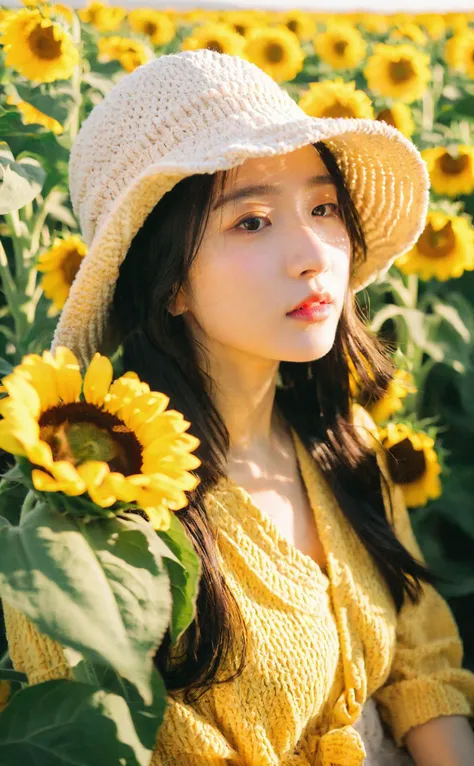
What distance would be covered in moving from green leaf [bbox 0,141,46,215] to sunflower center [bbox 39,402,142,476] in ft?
1.38

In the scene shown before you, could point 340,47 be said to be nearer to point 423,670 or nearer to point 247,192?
point 247,192

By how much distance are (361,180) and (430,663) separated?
2.00 feet

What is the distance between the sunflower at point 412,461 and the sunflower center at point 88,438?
0.67 meters

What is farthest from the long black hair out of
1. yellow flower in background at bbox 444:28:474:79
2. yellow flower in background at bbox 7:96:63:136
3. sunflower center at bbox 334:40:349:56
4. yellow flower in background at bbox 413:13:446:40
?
yellow flower in background at bbox 413:13:446:40

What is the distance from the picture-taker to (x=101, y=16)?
8.12 feet

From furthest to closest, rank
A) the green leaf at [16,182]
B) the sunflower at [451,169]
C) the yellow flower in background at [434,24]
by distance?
1. the yellow flower in background at [434,24]
2. the sunflower at [451,169]
3. the green leaf at [16,182]

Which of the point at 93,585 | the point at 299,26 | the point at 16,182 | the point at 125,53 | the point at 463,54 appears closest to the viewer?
the point at 93,585

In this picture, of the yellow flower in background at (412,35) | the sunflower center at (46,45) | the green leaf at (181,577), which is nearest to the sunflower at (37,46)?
the sunflower center at (46,45)

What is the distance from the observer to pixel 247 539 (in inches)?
37.8

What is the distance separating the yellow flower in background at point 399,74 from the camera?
78.6 inches

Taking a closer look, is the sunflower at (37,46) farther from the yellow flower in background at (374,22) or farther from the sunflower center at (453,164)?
the yellow flower in background at (374,22)

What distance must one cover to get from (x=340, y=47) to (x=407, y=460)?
4.60 feet

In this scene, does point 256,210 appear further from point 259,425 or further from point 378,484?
point 378,484

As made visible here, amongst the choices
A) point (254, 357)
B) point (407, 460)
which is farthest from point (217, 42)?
point (254, 357)
